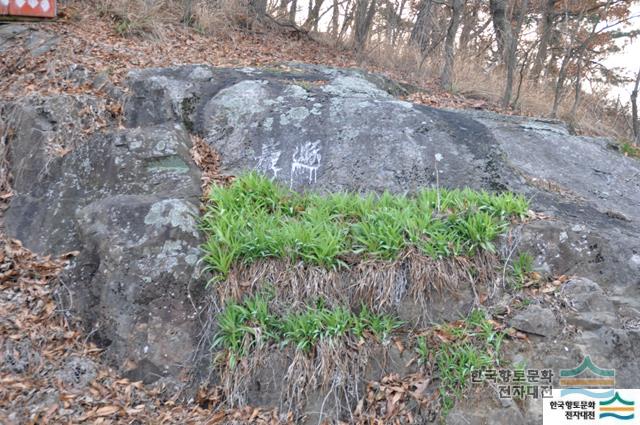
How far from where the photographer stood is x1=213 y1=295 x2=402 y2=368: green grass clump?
4.18m

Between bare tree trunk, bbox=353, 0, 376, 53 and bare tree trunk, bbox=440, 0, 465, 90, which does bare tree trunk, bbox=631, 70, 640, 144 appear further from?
bare tree trunk, bbox=353, 0, 376, 53

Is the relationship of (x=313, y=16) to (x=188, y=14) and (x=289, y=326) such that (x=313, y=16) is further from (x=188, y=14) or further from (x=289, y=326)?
(x=289, y=326)

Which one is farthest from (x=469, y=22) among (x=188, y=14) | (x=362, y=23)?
(x=188, y=14)

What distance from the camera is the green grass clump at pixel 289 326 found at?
4.18 metres

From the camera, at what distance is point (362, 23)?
1082 centimetres

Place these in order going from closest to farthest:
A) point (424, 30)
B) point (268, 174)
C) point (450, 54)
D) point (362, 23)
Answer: point (268, 174) → point (450, 54) → point (362, 23) → point (424, 30)

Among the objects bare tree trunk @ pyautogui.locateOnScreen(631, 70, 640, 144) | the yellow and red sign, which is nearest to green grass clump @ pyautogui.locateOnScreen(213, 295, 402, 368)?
the yellow and red sign

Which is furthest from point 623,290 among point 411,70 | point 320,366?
point 411,70

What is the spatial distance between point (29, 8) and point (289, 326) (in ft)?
21.3

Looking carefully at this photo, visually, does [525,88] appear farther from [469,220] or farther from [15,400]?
[15,400]

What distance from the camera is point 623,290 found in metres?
4.36

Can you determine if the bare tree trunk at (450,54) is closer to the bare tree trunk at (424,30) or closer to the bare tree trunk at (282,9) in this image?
the bare tree trunk at (424,30)

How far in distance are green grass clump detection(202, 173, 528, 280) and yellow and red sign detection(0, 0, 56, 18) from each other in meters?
4.91

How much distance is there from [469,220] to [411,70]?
6.21 meters
